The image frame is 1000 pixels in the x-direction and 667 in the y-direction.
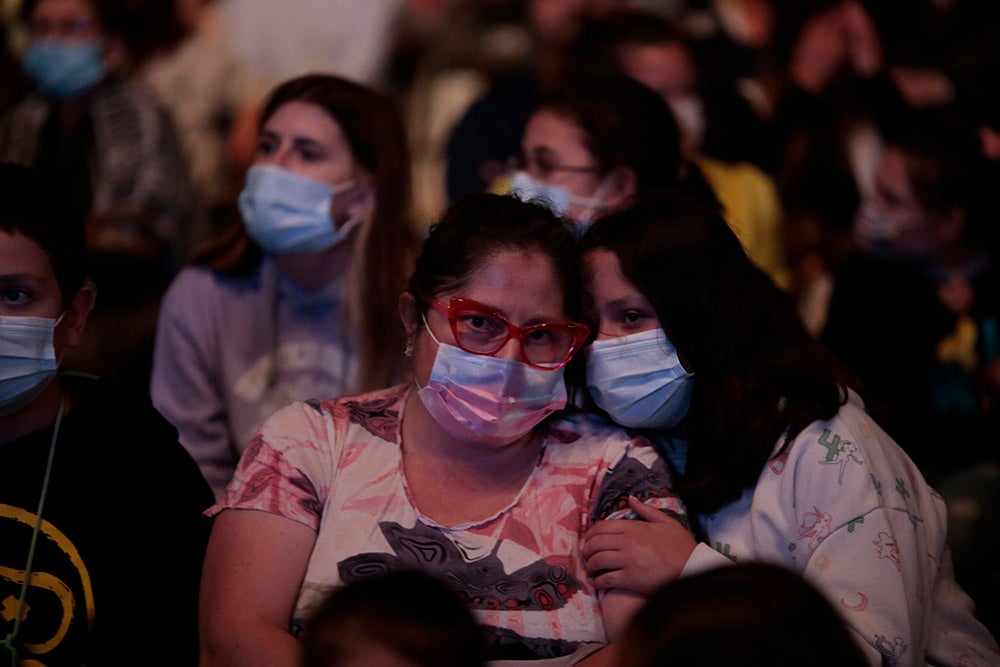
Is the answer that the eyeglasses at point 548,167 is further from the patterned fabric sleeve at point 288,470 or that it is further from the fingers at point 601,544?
the fingers at point 601,544

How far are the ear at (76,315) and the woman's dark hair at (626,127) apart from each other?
1402 mm

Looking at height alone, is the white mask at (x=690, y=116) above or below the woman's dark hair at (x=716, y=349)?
below

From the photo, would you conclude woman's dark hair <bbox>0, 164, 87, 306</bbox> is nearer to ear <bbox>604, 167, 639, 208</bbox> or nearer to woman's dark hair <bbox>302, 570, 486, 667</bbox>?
woman's dark hair <bbox>302, 570, 486, 667</bbox>

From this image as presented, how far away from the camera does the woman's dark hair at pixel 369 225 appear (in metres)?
3.29

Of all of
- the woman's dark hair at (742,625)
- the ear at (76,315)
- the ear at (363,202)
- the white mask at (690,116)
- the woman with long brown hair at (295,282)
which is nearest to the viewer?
the woman's dark hair at (742,625)

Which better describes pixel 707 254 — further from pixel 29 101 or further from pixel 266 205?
pixel 29 101

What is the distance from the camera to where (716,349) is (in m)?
2.40

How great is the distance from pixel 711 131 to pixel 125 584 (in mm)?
2970

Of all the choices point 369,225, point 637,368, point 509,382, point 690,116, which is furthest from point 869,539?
point 690,116

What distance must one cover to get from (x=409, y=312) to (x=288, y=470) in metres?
0.39

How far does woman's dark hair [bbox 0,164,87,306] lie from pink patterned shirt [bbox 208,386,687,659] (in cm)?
49

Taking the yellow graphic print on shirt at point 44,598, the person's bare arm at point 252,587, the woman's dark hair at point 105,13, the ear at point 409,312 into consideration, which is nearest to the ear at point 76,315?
the yellow graphic print on shirt at point 44,598

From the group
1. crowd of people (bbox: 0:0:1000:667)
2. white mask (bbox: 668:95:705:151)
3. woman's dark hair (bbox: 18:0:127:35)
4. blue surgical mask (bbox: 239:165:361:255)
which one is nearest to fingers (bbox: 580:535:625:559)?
crowd of people (bbox: 0:0:1000:667)

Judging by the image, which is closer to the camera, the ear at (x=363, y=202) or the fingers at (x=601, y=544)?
the fingers at (x=601, y=544)
